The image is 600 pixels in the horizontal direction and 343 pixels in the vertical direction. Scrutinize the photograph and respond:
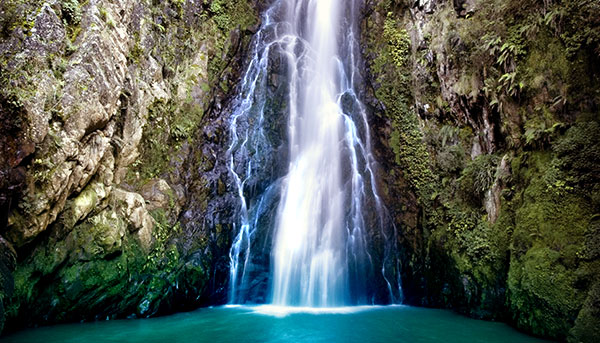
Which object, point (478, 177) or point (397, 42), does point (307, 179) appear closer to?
point (478, 177)

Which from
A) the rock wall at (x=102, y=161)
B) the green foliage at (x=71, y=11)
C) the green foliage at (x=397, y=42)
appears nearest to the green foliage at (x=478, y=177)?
the green foliage at (x=397, y=42)

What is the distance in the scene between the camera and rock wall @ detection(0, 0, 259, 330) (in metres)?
7.06

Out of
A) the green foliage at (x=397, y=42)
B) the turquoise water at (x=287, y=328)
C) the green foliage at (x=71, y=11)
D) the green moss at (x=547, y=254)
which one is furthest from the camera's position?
the green foliage at (x=397, y=42)

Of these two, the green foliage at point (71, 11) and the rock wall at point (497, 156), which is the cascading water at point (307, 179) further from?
the green foliage at point (71, 11)

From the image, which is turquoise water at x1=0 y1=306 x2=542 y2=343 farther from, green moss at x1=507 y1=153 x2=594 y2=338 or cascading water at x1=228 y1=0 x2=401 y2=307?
cascading water at x1=228 y1=0 x2=401 y2=307

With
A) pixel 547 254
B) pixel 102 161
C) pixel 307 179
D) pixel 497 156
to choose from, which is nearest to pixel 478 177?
pixel 497 156

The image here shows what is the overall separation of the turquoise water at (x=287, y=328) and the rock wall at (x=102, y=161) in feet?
2.70

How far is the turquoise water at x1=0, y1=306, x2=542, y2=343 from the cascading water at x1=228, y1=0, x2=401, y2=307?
3.82ft

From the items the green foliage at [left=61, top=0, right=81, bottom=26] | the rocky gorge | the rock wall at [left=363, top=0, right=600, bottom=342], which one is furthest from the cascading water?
the green foliage at [left=61, top=0, right=81, bottom=26]

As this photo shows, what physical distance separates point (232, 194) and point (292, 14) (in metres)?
9.66

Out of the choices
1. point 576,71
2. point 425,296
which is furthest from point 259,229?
point 576,71

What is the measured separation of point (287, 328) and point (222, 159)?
6.11 meters

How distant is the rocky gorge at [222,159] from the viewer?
23.4 feet

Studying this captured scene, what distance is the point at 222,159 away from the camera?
12.1m
